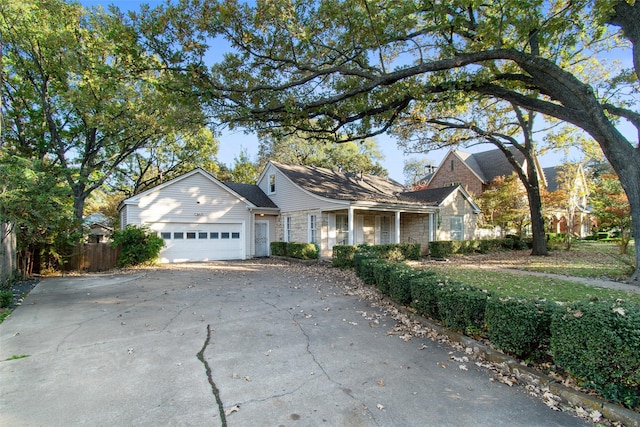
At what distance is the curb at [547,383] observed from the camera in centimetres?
289

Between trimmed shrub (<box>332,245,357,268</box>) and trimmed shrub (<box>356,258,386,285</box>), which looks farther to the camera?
trimmed shrub (<box>332,245,357,268</box>)

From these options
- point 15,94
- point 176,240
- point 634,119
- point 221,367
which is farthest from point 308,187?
point 15,94

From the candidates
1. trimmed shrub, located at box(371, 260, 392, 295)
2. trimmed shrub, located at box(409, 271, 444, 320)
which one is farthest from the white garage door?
trimmed shrub, located at box(409, 271, 444, 320)

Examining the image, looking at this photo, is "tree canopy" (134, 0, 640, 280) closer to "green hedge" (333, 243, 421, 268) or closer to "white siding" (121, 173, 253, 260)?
"green hedge" (333, 243, 421, 268)

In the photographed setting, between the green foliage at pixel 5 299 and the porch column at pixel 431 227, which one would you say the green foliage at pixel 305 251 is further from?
the green foliage at pixel 5 299

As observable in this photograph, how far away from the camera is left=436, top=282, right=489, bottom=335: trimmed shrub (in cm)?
466

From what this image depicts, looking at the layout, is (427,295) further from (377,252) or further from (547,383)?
(377,252)

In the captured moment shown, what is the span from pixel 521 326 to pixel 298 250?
1289cm

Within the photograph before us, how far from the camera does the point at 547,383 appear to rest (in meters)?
3.48

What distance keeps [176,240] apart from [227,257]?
2.78 metres

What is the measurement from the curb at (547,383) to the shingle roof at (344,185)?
1064cm

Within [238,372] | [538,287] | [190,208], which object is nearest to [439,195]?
[538,287]

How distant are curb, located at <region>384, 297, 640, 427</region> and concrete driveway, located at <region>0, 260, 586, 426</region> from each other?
25 centimetres

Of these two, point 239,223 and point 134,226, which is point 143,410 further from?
point 239,223
